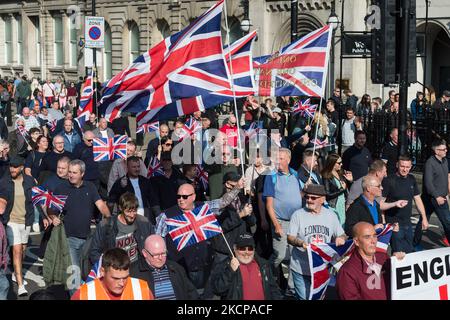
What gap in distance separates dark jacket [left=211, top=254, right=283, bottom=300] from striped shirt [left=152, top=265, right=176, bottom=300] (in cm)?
47

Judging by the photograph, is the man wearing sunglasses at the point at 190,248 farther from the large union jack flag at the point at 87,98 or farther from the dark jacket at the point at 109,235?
the large union jack flag at the point at 87,98

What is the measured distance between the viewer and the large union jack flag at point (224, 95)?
11.2 m

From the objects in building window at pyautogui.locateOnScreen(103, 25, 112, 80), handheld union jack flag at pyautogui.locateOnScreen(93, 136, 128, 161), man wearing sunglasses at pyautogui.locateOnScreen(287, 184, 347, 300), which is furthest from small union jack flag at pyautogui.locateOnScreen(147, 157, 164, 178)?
building window at pyautogui.locateOnScreen(103, 25, 112, 80)

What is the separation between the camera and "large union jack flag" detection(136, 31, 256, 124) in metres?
11.2

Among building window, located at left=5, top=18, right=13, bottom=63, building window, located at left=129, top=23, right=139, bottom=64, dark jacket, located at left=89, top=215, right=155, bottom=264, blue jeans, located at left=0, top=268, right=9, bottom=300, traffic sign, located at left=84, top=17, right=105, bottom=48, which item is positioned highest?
building window, located at left=5, top=18, right=13, bottom=63

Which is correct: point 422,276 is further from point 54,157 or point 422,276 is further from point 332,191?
point 54,157

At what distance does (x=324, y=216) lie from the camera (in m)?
8.72

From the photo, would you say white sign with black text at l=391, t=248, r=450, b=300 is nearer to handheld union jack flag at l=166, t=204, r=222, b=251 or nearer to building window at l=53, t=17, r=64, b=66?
handheld union jack flag at l=166, t=204, r=222, b=251

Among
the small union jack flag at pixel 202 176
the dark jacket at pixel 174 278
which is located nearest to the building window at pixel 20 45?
the small union jack flag at pixel 202 176

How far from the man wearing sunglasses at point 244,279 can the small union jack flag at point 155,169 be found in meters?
4.34

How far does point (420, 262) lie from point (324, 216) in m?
1.92

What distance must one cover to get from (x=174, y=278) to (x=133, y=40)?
3606cm
